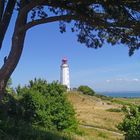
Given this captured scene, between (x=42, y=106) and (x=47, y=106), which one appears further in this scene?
(x=47, y=106)

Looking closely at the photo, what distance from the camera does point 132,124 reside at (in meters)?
22.3

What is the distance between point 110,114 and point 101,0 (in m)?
36.4

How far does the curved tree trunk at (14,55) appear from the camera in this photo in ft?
40.5

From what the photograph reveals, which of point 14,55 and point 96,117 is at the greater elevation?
point 14,55

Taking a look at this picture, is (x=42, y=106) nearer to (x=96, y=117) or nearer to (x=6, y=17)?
(x=6, y=17)

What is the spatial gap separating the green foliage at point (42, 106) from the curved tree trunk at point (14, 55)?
395 inches

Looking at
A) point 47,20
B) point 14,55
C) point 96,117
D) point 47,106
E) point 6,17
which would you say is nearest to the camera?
point 14,55

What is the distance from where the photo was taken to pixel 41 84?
27.5m

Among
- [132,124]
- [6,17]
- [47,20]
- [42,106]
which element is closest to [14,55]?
[6,17]

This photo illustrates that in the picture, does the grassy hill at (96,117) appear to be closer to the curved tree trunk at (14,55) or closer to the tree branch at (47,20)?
the tree branch at (47,20)

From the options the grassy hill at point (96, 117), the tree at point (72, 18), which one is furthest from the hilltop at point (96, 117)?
the tree at point (72, 18)

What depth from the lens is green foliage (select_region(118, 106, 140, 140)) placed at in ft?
70.2

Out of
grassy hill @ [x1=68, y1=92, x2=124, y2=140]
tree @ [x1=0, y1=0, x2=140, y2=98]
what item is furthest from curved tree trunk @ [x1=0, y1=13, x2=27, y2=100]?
grassy hill @ [x1=68, y1=92, x2=124, y2=140]

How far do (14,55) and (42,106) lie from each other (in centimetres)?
1348
